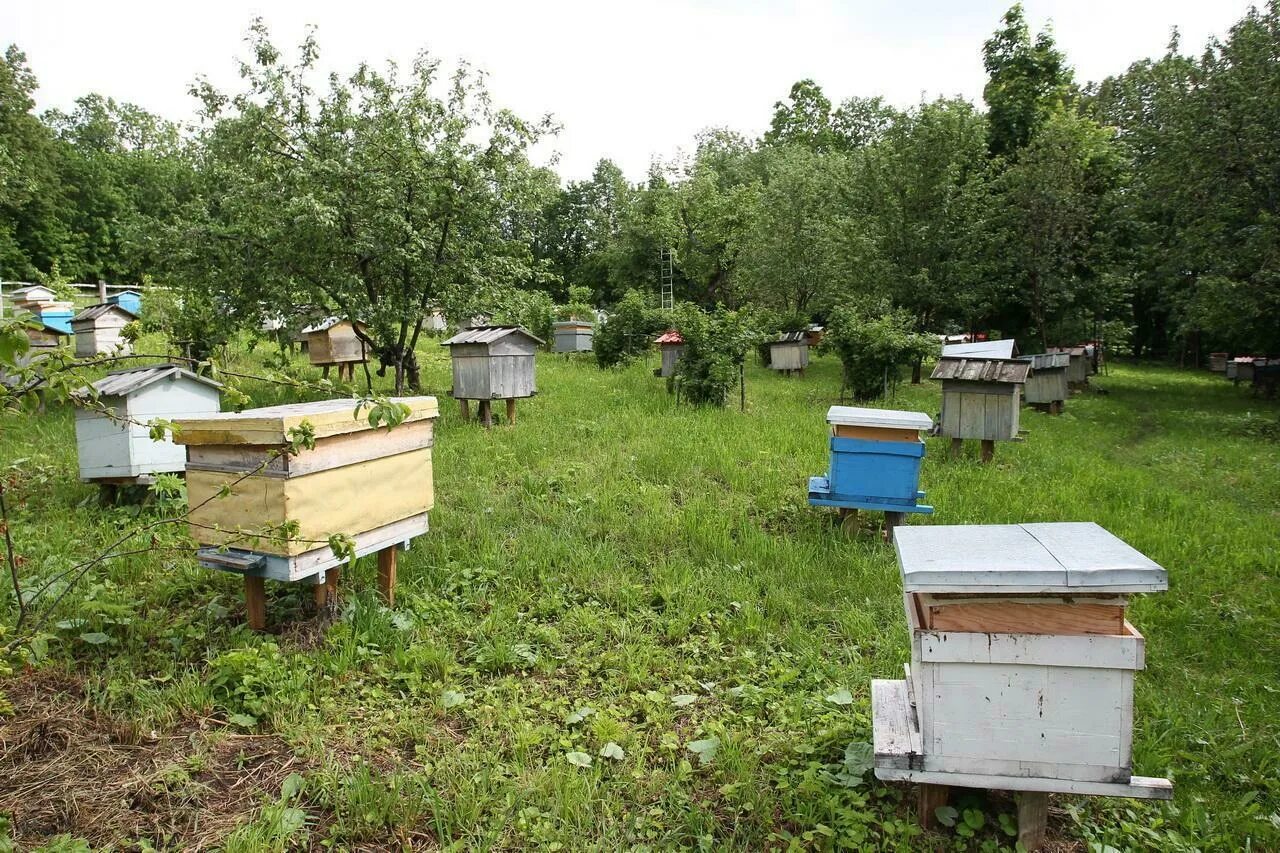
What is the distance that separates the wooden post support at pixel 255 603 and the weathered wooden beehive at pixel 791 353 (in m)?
14.6

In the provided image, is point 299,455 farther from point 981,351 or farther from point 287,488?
point 981,351

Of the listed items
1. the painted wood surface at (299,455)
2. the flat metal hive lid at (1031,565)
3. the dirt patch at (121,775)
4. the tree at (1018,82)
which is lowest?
the dirt patch at (121,775)

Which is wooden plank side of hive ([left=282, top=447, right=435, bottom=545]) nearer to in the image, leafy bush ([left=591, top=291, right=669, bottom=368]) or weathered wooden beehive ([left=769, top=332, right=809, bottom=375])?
leafy bush ([left=591, top=291, right=669, bottom=368])

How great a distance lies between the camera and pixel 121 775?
3096 mm

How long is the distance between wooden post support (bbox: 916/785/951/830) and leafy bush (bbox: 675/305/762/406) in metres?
8.42

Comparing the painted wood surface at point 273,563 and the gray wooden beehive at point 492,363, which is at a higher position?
the gray wooden beehive at point 492,363

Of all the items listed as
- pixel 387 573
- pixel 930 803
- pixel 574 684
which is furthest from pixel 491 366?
pixel 930 803

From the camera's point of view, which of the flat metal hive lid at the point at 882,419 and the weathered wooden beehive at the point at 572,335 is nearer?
the flat metal hive lid at the point at 882,419

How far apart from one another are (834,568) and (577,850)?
123 inches

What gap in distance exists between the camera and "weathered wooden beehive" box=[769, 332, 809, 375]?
57.1 ft

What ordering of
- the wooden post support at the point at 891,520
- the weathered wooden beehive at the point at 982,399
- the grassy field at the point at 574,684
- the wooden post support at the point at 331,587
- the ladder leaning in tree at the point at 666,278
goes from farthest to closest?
the ladder leaning in tree at the point at 666,278, the weathered wooden beehive at the point at 982,399, the wooden post support at the point at 891,520, the wooden post support at the point at 331,587, the grassy field at the point at 574,684

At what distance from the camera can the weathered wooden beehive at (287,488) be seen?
363 centimetres

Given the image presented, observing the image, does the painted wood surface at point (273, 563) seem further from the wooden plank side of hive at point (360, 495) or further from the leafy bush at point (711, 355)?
the leafy bush at point (711, 355)


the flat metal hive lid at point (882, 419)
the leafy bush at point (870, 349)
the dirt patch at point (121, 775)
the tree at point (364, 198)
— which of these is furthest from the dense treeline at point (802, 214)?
the flat metal hive lid at point (882, 419)
